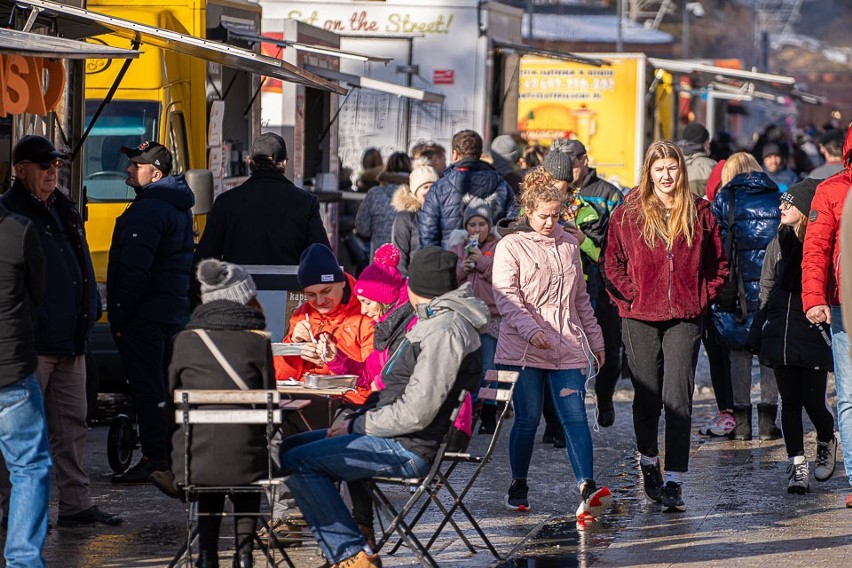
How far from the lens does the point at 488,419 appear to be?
11.0 m

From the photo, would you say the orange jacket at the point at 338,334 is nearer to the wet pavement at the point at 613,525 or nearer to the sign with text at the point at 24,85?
the wet pavement at the point at 613,525

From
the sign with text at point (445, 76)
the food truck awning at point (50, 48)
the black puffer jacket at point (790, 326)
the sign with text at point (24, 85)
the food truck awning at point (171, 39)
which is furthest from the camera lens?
the sign with text at point (445, 76)

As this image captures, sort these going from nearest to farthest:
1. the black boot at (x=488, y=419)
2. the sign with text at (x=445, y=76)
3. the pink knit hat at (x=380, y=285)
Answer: the pink knit hat at (x=380, y=285), the black boot at (x=488, y=419), the sign with text at (x=445, y=76)

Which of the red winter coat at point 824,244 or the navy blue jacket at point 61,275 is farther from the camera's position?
the red winter coat at point 824,244

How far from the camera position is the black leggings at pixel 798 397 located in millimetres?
8859

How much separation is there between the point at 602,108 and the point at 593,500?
15.9 meters

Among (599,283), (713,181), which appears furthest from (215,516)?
(713,181)

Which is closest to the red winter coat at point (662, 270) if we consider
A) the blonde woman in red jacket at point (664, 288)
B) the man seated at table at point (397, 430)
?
the blonde woman in red jacket at point (664, 288)

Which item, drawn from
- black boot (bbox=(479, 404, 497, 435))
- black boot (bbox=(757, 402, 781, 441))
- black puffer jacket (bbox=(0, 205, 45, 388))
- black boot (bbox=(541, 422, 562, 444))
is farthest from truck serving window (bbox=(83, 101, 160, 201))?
black puffer jacket (bbox=(0, 205, 45, 388))

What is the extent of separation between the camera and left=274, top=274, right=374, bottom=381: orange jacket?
7469 millimetres

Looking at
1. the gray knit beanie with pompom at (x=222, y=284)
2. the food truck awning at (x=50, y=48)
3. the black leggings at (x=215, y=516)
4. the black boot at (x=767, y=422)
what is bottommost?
the black boot at (x=767, y=422)

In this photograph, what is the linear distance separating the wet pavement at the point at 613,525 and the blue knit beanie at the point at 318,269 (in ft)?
4.19

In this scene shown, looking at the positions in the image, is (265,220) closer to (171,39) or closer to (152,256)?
(152,256)

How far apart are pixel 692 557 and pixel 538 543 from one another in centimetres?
76
